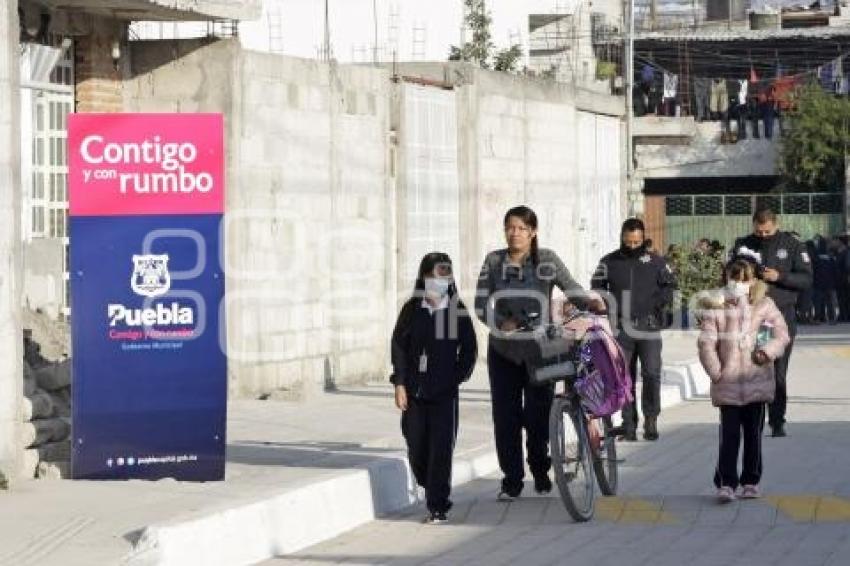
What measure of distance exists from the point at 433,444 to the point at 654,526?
141 centimetres

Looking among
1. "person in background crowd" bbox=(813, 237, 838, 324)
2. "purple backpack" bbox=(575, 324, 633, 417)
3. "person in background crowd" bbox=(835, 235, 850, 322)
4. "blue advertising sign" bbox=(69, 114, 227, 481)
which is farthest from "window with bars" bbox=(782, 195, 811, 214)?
"blue advertising sign" bbox=(69, 114, 227, 481)

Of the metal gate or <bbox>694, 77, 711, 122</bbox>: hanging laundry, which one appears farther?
<bbox>694, 77, 711, 122</bbox>: hanging laundry

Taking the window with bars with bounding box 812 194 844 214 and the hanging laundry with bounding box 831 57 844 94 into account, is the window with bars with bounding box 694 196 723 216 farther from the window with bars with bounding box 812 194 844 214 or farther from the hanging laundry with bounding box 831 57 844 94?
the hanging laundry with bounding box 831 57 844 94

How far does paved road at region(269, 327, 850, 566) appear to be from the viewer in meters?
11.3

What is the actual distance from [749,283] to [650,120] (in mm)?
37578

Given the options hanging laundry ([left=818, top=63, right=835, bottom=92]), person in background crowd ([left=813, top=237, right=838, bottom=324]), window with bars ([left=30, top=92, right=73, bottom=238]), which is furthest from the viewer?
hanging laundry ([left=818, top=63, right=835, bottom=92])

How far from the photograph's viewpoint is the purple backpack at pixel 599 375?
44.3 feet

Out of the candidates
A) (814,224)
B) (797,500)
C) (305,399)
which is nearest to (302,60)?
(305,399)

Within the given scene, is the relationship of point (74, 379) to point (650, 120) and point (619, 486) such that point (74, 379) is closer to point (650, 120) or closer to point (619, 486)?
point (619, 486)

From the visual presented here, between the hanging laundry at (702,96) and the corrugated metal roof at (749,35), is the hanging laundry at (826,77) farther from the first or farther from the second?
the hanging laundry at (702,96)

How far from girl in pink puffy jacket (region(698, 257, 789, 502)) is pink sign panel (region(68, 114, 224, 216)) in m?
3.25

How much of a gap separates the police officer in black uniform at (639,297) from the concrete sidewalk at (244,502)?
1.44 m

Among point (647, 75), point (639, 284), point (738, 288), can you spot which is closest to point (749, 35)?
point (647, 75)

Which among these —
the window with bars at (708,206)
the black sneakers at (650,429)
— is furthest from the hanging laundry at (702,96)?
the black sneakers at (650,429)
